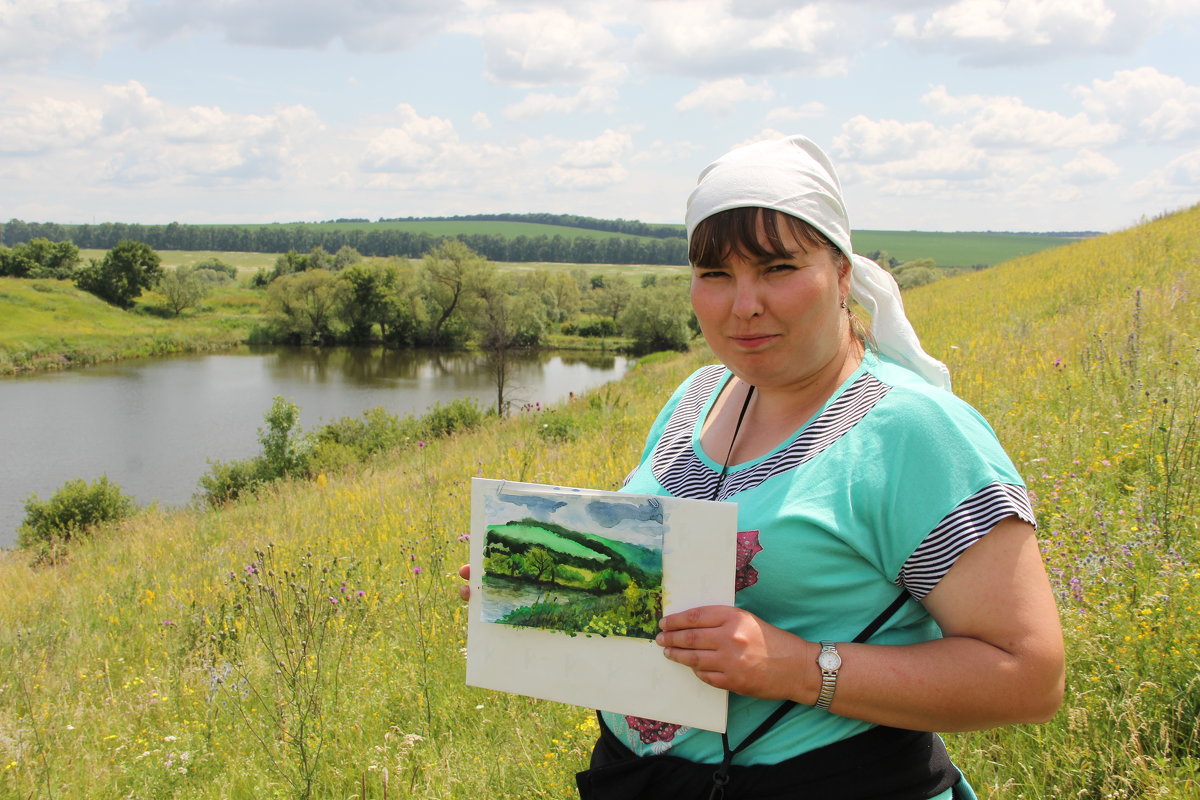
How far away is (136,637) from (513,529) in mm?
4934

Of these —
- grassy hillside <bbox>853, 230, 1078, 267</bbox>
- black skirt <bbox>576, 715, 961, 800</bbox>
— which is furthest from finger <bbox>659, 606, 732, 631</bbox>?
grassy hillside <bbox>853, 230, 1078, 267</bbox>

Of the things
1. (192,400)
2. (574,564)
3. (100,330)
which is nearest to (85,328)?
(100,330)

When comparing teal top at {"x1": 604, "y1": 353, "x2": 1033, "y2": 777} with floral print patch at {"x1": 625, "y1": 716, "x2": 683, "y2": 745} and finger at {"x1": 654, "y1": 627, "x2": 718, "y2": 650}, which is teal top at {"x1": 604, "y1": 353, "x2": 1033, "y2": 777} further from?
finger at {"x1": 654, "y1": 627, "x2": 718, "y2": 650}

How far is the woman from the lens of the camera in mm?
1012

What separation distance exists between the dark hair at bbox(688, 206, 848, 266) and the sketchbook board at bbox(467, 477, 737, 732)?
1.41 ft

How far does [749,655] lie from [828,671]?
12 cm

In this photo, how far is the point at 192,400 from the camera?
3516 centimetres

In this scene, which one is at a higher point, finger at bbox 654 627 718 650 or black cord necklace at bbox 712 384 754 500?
black cord necklace at bbox 712 384 754 500

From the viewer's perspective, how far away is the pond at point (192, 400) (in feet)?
77.7

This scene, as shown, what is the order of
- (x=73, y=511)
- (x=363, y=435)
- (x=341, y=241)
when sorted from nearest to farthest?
(x=73, y=511)
(x=363, y=435)
(x=341, y=241)

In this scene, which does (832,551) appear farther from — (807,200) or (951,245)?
(951,245)

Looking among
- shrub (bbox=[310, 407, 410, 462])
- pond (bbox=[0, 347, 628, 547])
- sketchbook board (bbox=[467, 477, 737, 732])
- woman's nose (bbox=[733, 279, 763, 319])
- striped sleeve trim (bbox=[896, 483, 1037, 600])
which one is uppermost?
woman's nose (bbox=[733, 279, 763, 319])

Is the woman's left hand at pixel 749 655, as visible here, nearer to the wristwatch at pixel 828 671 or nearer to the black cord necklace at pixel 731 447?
the wristwatch at pixel 828 671

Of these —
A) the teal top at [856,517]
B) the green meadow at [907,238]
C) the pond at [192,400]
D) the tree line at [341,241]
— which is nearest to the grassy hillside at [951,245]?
the green meadow at [907,238]
